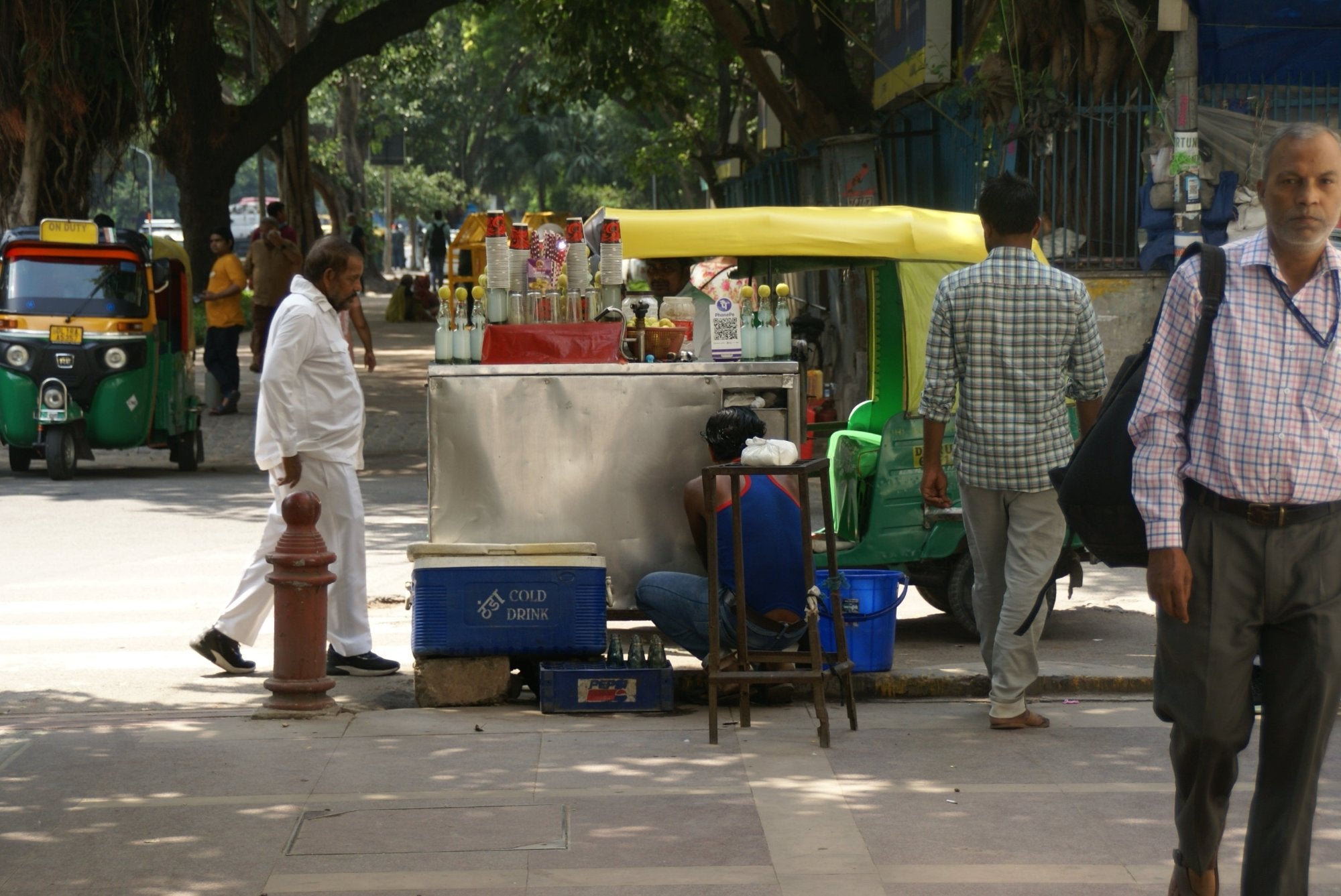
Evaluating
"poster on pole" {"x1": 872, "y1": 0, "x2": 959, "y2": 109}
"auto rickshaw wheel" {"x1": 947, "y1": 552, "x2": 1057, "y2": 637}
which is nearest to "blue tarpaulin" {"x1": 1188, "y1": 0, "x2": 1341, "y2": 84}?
"poster on pole" {"x1": 872, "y1": 0, "x2": 959, "y2": 109}

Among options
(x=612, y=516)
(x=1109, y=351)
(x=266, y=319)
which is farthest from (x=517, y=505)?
(x=266, y=319)

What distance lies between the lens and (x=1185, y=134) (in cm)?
1230

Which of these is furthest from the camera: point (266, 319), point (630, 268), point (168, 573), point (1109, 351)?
point (266, 319)

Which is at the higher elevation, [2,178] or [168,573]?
[2,178]

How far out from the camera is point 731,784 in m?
5.43

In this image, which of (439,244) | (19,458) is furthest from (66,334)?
(439,244)

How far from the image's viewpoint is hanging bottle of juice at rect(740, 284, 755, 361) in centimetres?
711

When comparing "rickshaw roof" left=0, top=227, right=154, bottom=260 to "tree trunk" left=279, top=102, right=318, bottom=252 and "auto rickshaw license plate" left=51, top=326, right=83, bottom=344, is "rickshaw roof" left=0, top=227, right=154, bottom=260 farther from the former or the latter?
"tree trunk" left=279, top=102, right=318, bottom=252

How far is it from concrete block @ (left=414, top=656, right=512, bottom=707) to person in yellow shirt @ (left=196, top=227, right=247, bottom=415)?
34.9 feet

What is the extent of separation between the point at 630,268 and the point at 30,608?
872cm

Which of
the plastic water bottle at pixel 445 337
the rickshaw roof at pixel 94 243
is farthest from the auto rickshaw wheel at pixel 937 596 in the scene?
the rickshaw roof at pixel 94 243

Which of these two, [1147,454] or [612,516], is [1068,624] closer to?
[612,516]

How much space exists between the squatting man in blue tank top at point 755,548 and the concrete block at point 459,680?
851 millimetres

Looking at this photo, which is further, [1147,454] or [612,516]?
[612,516]
